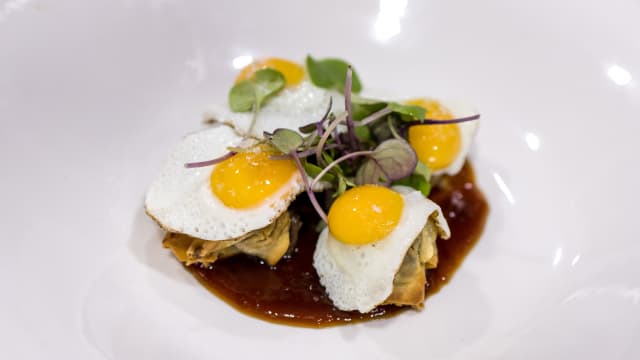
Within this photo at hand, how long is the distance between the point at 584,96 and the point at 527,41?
14.5 inches

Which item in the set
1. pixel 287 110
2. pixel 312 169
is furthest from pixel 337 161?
pixel 287 110

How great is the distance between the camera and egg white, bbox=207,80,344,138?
2396mm

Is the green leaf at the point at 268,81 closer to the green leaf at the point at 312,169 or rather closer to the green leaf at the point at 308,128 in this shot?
the green leaf at the point at 308,128

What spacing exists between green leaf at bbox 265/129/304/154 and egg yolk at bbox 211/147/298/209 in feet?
0.16

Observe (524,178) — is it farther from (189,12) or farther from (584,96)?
(189,12)

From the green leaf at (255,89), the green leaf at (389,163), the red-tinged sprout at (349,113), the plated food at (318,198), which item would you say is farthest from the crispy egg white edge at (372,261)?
the green leaf at (255,89)

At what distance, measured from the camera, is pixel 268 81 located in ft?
8.13

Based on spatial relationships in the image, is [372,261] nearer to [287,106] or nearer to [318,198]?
[318,198]

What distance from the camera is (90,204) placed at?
239 centimetres

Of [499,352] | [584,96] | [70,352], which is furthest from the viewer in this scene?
[584,96]

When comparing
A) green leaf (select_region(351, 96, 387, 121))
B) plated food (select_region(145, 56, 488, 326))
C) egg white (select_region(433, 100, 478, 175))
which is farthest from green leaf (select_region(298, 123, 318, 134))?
egg white (select_region(433, 100, 478, 175))

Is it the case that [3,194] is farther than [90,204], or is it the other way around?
[90,204]

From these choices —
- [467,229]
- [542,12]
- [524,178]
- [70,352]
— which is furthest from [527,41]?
[70,352]

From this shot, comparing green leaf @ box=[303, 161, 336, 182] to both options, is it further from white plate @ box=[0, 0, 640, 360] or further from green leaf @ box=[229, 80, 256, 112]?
white plate @ box=[0, 0, 640, 360]
